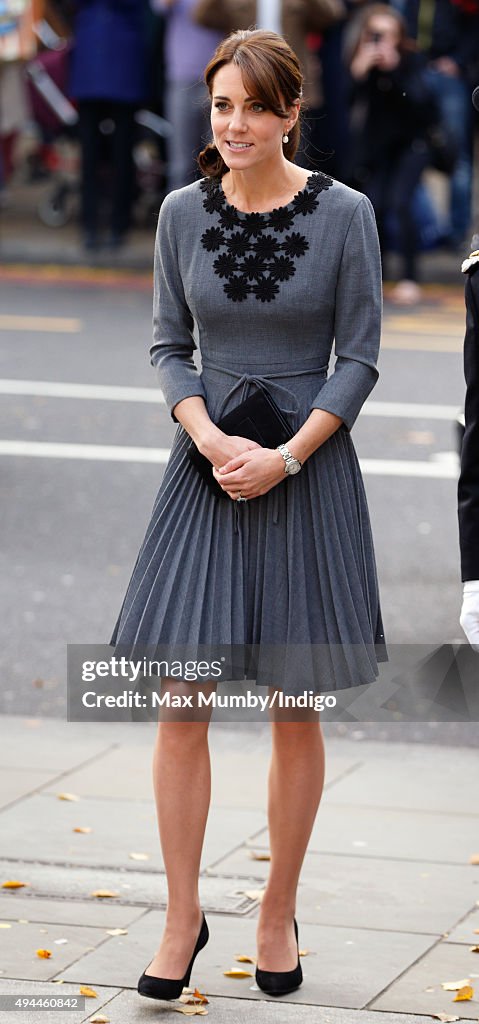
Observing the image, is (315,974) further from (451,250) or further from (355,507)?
(451,250)

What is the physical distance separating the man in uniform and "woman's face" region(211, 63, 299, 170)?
61 centimetres

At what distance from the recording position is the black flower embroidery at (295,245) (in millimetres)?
4246

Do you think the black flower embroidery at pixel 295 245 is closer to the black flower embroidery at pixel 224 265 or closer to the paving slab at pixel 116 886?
the black flower embroidery at pixel 224 265

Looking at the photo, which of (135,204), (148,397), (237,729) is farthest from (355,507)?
(135,204)

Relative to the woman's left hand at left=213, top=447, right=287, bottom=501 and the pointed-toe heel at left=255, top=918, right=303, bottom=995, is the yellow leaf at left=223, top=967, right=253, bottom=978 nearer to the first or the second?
the pointed-toe heel at left=255, top=918, right=303, bottom=995

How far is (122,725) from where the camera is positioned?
21.6 ft

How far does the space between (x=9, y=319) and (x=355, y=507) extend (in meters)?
10.1

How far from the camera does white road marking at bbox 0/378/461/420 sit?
1123 cm

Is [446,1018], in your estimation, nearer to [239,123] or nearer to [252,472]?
[252,472]

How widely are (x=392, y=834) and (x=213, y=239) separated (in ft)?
6.49

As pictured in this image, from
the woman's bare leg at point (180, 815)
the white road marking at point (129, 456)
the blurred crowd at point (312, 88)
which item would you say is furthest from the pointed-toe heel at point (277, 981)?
the blurred crowd at point (312, 88)

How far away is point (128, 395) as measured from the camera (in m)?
11.8

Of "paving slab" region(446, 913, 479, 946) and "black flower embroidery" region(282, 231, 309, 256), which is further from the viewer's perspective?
"paving slab" region(446, 913, 479, 946)

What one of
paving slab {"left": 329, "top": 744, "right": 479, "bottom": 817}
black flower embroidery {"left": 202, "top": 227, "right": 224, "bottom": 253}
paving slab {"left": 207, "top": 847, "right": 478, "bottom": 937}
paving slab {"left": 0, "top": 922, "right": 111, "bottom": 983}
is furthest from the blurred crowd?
paving slab {"left": 0, "top": 922, "right": 111, "bottom": 983}
